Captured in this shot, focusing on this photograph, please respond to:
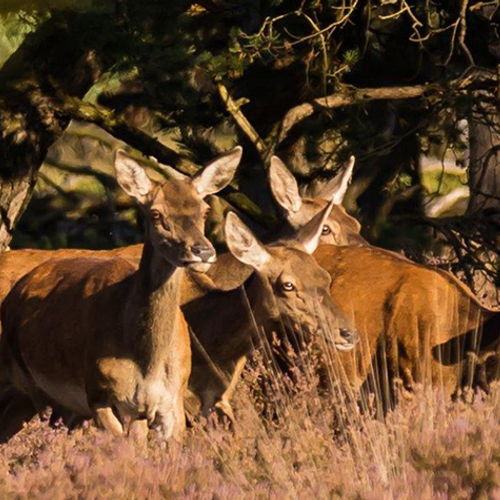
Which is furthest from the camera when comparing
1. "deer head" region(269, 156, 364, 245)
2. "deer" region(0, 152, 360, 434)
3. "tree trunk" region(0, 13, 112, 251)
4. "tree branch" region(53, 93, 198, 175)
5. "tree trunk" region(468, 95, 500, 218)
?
"tree trunk" region(468, 95, 500, 218)

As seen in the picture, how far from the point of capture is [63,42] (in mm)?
15594

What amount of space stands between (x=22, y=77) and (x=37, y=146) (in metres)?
0.75

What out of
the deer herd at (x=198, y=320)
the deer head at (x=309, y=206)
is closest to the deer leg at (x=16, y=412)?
the deer herd at (x=198, y=320)

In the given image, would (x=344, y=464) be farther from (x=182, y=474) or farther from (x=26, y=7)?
(x=26, y=7)

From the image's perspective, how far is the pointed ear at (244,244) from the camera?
1150 centimetres

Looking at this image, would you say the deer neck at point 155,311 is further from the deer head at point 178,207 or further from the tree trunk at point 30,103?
the tree trunk at point 30,103

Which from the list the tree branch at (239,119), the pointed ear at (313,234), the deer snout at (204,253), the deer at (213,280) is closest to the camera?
the deer snout at (204,253)

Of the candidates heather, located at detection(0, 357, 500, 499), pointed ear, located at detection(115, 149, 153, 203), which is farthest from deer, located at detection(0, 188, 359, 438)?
heather, located at detection(0, 357, 500, 499)

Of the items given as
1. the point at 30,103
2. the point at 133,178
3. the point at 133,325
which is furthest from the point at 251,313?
the point at 30,103

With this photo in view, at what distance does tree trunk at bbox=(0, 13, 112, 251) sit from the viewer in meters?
15.8

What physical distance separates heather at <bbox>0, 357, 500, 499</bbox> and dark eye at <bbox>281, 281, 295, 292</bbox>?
292cm

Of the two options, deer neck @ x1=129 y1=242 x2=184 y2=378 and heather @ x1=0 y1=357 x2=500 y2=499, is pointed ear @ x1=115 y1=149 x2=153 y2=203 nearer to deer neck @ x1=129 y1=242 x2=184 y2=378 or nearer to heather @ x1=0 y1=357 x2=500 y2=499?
deer neck @ x1=129 y1=242 x2=184 y2=378

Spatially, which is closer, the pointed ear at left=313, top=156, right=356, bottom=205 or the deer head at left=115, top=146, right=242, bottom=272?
the deer head at left=115, top=146, right=242, bottom=272

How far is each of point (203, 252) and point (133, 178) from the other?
1.05 m
